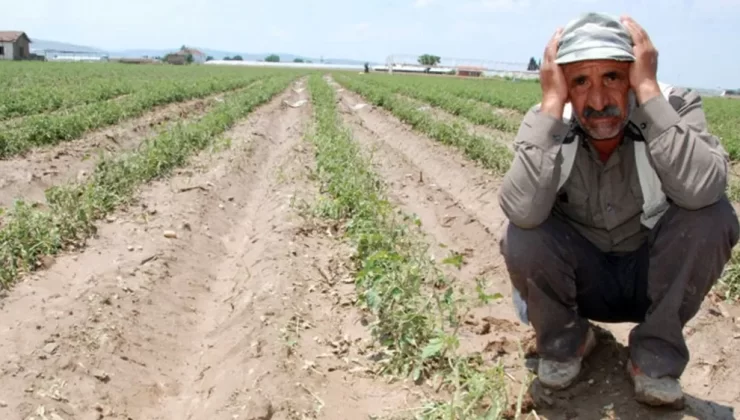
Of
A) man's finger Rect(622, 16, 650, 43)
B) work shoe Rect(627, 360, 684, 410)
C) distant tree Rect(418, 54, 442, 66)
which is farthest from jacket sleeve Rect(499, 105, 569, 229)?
distant tree Rect(418, 54, 442, 66)

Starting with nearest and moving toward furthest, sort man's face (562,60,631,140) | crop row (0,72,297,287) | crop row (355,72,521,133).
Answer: man's face (562,60,631,140) < crop row (0,72,297,287) < crop row (355,72,521,133)

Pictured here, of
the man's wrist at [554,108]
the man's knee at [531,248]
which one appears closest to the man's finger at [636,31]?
the man's wrist at [554,108]

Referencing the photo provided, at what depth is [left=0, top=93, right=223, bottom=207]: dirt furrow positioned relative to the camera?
640 centimetres

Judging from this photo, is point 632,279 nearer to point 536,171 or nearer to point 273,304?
point 536,171

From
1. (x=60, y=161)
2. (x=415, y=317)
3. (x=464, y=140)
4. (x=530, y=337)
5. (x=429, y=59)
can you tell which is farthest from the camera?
(x=429, y=59)

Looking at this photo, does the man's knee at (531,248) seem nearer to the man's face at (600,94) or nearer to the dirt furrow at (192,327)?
the man's face at (600,94)

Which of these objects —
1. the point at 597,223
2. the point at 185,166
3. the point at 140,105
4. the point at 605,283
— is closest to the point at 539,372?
the point at 605,283

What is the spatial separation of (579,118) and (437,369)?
125 cm

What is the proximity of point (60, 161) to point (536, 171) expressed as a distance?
6581 millimetres

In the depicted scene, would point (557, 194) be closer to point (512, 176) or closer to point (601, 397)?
point (512, 176)

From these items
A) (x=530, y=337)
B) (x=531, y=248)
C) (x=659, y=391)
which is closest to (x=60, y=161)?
(x=530, y=337)

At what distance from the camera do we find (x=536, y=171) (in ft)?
8.48

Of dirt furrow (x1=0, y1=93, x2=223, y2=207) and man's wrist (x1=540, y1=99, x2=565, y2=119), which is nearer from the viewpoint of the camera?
man's wrist (x1=540, y1=99, x2=565, y2=119)

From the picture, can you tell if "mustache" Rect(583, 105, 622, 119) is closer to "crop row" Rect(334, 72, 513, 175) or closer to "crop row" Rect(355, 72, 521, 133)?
"crop row" Rect(334, 72, 513, 175)
